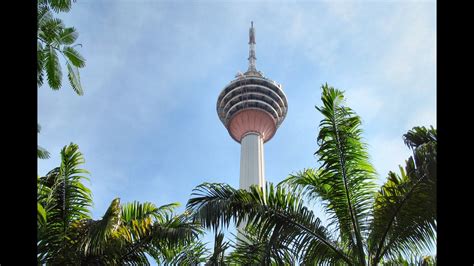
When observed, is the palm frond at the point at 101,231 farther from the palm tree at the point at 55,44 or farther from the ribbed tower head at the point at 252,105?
the ribbed tower head at the point at 252,105

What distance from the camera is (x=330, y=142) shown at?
37.9 ft

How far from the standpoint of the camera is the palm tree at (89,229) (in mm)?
11805

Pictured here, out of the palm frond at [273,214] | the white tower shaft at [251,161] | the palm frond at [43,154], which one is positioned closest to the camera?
the palm frond at [43,154]

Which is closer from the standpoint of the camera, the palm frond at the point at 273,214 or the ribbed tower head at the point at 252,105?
the palm frond at the point at 273,214

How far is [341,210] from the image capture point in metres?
11.8

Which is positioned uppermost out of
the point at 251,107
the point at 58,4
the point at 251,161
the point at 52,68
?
the point at 251,107

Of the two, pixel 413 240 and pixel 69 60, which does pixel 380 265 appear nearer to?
pixel 413 240

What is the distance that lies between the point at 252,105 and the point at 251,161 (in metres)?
7.27

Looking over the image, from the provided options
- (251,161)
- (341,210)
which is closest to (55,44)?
(341,210)

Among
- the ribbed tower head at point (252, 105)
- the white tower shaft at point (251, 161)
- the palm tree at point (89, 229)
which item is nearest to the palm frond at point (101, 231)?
the palm tree at point (89, 229)

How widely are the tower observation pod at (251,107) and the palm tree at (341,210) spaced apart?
51563 millimetres

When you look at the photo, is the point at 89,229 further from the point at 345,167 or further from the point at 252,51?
the point at 252,51
